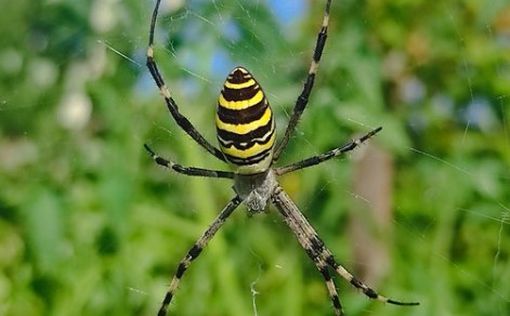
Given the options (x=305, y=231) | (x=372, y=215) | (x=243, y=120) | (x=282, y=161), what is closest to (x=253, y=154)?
(x=243, y=120)

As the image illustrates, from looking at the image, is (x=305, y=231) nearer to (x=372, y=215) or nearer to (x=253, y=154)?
(x=372, y=215)

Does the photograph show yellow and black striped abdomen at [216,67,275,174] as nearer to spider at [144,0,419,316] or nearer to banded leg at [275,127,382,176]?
spider at [144,0,419,316]

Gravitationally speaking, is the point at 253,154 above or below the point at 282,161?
above

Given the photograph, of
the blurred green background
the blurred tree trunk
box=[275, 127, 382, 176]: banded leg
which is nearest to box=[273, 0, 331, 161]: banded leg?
box=[275, 127, 382, 176]: banded leg

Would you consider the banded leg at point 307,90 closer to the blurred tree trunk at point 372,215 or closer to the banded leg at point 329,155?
the banded leg at point 329,155

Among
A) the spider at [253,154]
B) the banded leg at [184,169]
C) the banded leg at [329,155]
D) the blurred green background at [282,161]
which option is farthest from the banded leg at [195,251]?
the banded leg at [329,155]

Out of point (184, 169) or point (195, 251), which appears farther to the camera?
point (195, 251)

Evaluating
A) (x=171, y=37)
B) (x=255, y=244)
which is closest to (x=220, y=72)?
(x=171, y=37)
